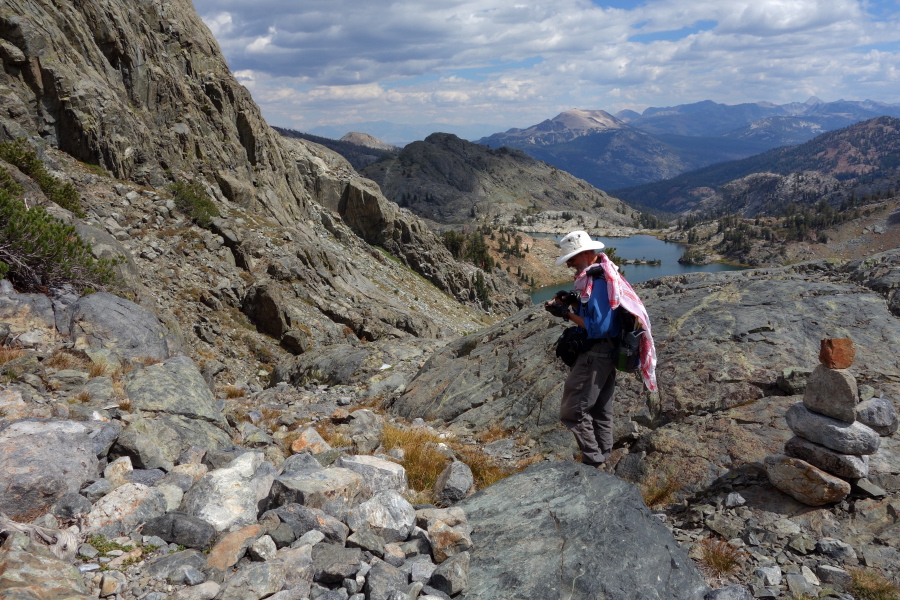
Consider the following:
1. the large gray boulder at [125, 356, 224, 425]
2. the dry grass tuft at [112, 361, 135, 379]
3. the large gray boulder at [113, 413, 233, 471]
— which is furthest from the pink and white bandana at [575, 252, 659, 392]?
the dry grass tuft at [112, 361, 135, 379]

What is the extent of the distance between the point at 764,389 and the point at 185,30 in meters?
50.6

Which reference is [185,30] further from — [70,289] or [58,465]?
[58,465]

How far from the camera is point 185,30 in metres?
→ 42.2

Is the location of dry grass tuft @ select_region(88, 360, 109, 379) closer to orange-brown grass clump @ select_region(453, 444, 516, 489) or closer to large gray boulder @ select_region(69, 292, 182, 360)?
large gray boulder @ select_region(69, 292, 182, 360)

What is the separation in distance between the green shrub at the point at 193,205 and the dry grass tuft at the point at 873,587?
31.0 m

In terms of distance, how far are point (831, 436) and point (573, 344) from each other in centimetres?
349

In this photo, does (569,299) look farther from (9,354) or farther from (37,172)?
(37,172)

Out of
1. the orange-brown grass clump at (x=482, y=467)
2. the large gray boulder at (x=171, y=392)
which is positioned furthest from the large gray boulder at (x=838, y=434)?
the large gray boulder at (x=171, y=392)

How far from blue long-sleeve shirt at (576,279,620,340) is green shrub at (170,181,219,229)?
89.9ft

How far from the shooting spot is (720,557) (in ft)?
18.4

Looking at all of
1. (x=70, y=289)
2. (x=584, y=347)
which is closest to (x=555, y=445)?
(x=584, y=347)

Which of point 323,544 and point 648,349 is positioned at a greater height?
point 648,349

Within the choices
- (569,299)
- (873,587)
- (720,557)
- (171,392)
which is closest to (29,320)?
(171,392)

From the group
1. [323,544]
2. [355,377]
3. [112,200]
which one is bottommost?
[355,377]
